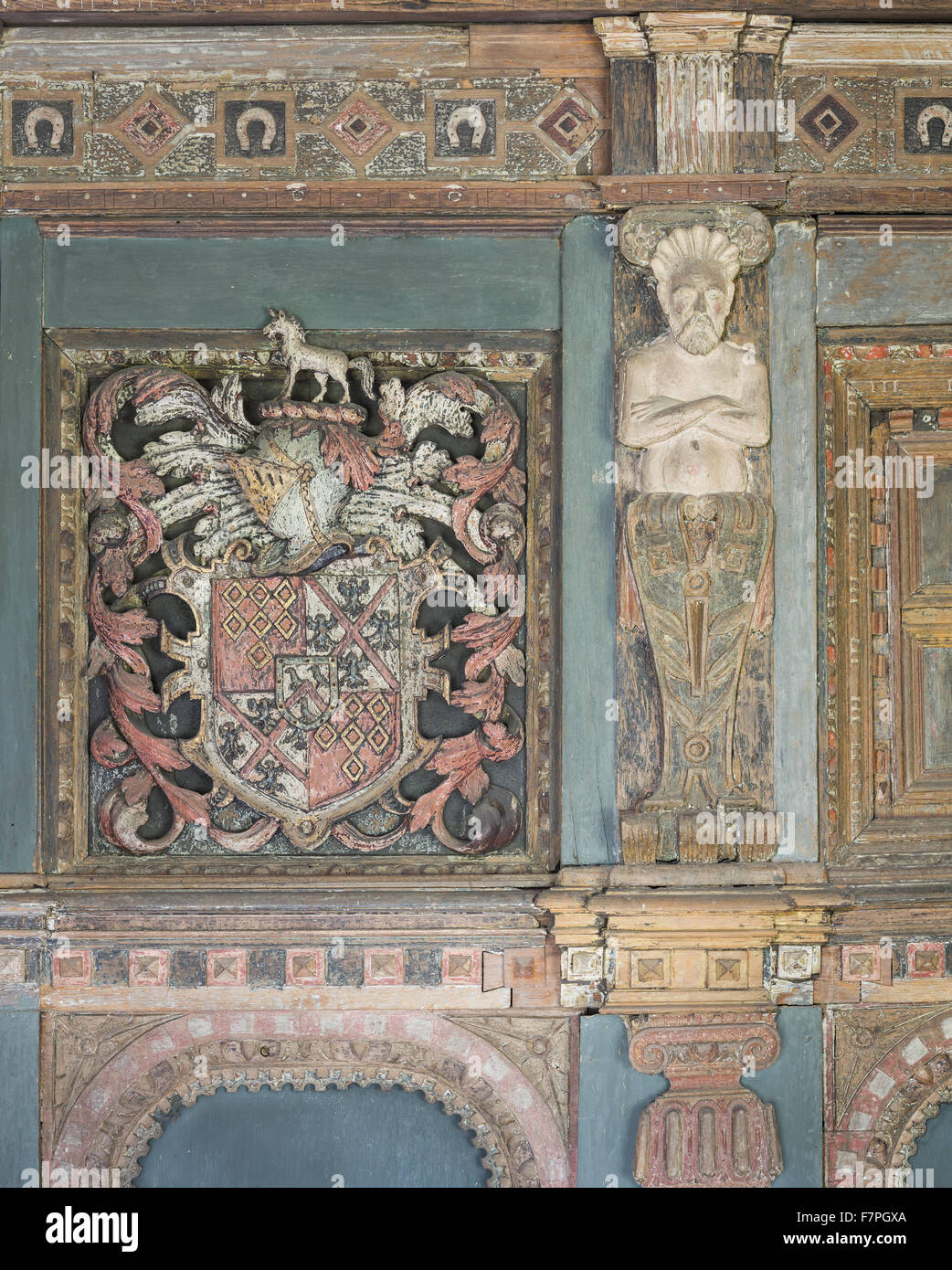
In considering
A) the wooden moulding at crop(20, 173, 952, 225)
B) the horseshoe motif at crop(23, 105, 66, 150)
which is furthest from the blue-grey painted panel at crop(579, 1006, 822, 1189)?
the horseshoe motif at crop(23, 105, 66, 150)

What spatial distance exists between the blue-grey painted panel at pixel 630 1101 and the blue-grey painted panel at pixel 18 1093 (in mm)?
1506

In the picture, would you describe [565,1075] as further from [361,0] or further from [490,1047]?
[361,0]

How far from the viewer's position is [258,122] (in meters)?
4.07

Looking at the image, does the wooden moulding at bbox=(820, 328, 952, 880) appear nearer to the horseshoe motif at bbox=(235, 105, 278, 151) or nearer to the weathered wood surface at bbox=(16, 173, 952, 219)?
the weathered wood surface at bbox=(16, 173, 952, 219)

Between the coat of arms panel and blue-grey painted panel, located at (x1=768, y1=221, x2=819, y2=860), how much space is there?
2.12ft

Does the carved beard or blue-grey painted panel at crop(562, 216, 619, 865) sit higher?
the carved beard

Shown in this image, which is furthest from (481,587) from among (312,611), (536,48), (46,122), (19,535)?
(46,122)

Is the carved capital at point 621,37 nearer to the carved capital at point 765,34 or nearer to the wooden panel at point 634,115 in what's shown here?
the wooden panel at point 634,115

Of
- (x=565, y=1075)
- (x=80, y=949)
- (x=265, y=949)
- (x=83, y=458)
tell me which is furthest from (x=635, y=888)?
(x=83, y=458)

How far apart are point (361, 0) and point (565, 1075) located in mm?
3035

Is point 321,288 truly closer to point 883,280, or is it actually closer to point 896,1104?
point 883,280

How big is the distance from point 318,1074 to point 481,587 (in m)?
1.44

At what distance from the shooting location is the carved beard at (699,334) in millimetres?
3934

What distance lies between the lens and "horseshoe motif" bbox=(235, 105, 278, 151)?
4066 millimetres
